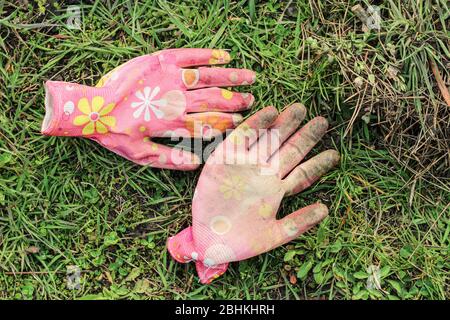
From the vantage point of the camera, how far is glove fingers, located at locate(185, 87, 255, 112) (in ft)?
7.60

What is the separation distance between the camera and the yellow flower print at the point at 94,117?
2238mm

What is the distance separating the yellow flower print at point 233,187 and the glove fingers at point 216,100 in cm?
27

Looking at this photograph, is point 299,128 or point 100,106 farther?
point 299,128

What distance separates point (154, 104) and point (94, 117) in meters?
0.23

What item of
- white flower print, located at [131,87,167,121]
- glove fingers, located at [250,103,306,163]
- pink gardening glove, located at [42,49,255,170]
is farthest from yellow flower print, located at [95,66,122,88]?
glove fingers, located at [250,103,306,163]

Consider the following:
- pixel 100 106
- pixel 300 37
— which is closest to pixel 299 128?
pixel 300 37

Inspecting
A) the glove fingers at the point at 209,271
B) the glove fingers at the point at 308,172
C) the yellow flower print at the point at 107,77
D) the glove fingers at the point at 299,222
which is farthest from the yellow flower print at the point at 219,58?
the glove fingers at the point at 209,271

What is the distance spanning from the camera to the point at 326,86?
2.35 m

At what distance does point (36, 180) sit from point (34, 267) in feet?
1.13

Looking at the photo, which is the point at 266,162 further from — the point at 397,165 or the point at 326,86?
the point at 397,165

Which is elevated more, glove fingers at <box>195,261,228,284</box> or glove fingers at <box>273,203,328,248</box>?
glove fingers at <box>273,203,328,248</box>

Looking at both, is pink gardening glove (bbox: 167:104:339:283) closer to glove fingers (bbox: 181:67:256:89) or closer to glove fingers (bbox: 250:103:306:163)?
glove fingers (bbox: 250:103:306:163)

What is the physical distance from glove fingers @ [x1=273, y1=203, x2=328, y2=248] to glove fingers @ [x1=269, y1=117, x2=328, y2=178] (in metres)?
0.16

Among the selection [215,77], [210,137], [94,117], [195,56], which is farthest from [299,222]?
[94,117]
